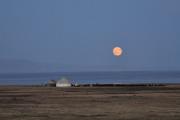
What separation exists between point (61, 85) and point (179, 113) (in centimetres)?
6481

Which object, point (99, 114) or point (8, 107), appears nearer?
point (99, 114)

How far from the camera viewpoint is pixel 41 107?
47531 mm

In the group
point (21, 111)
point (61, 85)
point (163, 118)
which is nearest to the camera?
point (163, 118)

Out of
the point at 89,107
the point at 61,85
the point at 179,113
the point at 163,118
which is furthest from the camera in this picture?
the point at 61,85

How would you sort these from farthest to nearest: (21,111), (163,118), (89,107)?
(89,107)
(21,111)
(163,118)

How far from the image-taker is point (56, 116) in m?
39.3

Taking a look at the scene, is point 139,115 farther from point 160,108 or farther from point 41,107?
point 41,107

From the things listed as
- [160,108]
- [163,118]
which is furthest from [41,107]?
[163,118]

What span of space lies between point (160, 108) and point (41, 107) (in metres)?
10.1

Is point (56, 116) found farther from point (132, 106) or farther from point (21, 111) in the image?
point (132, 106)

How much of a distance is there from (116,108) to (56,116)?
25.5 feet

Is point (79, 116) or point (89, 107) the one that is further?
point (89, 107)

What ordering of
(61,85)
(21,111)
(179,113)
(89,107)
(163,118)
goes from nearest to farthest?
1. (163,118)
2. (179,113)
3. (21,111)
4. (89,107)
5. (61,85)

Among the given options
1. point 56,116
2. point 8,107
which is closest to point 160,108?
point 56,116
